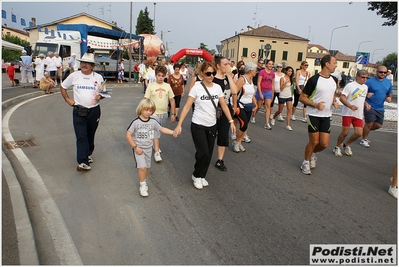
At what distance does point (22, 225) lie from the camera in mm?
3209

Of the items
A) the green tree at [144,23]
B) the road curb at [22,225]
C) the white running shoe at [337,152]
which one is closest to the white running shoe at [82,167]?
the road curb at [22,225]

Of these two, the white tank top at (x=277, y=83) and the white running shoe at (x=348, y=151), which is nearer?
the white running shoe at (x=348, y=151)

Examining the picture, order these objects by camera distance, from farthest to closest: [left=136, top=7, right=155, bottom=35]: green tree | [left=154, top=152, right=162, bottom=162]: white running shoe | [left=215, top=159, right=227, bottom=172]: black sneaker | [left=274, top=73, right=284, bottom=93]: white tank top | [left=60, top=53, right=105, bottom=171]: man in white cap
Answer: [left=136, top=7, right=155, bottom=35]: green tree < [left=274, top=73, right=284, bottom=93]: white tank top < [left=154, top=152, right=162, bottom=162]: white running shoe < [left=215, top=159, right=227, bottom=172]: black sneaker < [left=60, top=53, right=105, bottom=171]: man in white cap

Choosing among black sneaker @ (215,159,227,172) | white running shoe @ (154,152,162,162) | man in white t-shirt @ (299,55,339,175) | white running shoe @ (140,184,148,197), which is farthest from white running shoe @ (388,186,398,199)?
white running shoe @ (154,152,162,162)

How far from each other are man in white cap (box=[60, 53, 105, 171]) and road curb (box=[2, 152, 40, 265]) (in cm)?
98

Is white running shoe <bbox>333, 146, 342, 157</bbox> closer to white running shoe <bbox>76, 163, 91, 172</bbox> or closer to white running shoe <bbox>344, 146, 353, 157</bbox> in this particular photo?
white running shoe <bbox>344, 146, 353, 157</bbox>

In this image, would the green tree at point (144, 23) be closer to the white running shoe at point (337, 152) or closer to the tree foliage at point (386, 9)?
the tree foliage at point (386, 9)

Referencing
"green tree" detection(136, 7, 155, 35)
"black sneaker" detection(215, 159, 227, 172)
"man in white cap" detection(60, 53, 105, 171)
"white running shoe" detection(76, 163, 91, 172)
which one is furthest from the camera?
"green tree" detection(136, 7, 155, 35)

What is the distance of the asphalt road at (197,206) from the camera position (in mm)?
3031

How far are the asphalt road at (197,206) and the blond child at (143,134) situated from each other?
0.45m

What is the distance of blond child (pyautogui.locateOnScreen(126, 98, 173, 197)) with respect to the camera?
13.1ft

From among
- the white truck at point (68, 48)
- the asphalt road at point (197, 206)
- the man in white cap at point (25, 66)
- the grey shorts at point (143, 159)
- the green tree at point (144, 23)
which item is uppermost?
the green tree at point (144, 23)

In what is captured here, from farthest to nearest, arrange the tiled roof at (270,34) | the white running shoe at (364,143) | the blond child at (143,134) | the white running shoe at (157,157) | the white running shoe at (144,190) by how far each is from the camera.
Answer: the tiled roof at (270,34)
the white running shoe at (364,143)
the white running shoe at (157,157)
the white running shoe at (144,190)
the blond child at (143,134)

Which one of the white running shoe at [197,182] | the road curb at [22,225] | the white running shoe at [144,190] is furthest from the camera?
the white running shoe at [197,182]
